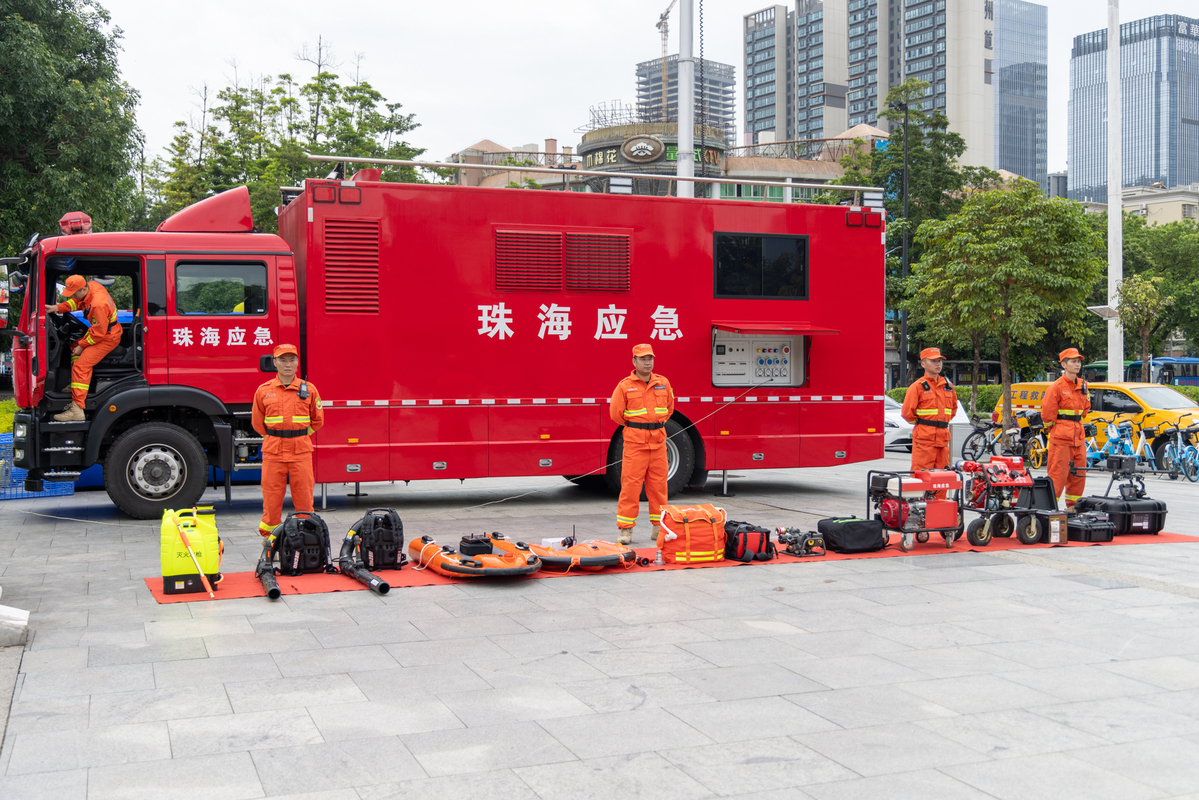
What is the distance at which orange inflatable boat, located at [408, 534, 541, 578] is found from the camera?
7875mm

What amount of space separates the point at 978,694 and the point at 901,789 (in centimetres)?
144

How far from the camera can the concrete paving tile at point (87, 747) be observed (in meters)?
4.17

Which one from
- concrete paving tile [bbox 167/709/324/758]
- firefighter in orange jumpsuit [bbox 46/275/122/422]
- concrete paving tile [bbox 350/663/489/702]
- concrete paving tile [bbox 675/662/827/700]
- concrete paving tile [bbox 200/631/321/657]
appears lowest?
concrete paving tile [bbox 675/662/827/700]

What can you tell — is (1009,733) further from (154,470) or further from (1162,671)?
(154,470)

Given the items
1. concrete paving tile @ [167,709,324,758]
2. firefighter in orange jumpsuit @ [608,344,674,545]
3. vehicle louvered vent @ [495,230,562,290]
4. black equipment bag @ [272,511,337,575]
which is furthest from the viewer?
vehicle louvered vent @ [495,230,562,290]

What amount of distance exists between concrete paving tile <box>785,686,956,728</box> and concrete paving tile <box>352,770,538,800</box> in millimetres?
1600

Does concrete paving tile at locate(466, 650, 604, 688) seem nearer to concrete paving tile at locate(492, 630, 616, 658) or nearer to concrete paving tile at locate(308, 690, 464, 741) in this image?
concrete paving tile at locate(492, 630, 616, 658)

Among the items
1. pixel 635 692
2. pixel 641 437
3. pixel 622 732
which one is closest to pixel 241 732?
pixel 622 732

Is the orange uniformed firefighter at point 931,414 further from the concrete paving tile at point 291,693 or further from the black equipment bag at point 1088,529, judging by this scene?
the concrete paving tile at point 291,693

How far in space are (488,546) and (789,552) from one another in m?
2.84

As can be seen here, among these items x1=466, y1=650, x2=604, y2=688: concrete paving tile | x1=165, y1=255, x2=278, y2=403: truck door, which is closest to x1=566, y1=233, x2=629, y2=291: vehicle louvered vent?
x1=165, y1=255, x2=278, y2=403: truck door

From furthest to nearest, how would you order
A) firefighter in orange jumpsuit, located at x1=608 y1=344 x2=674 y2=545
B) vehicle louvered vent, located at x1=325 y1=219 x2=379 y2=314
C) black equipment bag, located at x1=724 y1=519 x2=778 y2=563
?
vehicle louvered vent, located at x1=325 y1=219 x2=379 y2=314
firefighter in orange jumpsuit, located at x1=608 y1=344 x2=674 y2=545
black equipment bag, located at x1=724 y1=519 x2=778 y2=563

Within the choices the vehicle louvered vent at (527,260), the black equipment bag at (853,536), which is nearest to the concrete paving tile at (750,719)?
the black equipment bag at (853,536)

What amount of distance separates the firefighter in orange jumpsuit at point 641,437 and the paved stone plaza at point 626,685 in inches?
48.0
